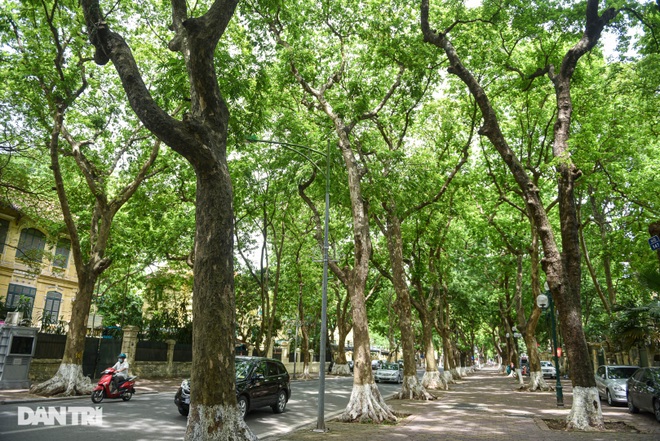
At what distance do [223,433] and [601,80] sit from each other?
63.7 ft

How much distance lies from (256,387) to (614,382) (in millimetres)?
14372

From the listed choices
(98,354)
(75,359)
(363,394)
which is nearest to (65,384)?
(75,359)

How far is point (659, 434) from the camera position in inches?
412

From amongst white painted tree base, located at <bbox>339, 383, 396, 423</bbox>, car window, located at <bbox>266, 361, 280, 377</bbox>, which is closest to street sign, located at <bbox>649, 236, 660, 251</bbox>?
white painted tree base, located at <bbox>339, 383, 396, 423</bbox>

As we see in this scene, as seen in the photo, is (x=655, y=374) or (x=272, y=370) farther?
(x=272, y=370)

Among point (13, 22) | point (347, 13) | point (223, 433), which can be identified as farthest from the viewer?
point (347, 13)

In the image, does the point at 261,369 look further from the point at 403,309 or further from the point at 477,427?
the point at 403,309

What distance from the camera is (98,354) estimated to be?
23.6 meters

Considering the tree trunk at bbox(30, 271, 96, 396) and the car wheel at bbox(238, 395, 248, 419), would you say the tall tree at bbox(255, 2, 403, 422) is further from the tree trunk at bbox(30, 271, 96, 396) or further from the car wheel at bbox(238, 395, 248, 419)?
the tree trunk at bbox(30, 271, 96, 396)

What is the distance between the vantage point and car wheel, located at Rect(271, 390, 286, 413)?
14.1m

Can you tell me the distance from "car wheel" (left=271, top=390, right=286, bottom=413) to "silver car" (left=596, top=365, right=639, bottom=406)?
12507 millimetres

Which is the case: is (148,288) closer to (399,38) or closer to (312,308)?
(312,308)

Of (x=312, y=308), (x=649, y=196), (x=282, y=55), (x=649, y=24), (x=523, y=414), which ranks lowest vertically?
(x=523, y=414)

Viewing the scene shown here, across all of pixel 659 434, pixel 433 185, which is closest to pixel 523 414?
pixel 659 434
